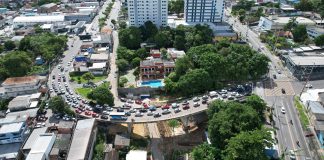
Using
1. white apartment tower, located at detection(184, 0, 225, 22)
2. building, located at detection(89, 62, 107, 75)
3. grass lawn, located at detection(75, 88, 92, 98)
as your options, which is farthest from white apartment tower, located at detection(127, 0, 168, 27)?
grass lawn, located at detection(75, 88, 92, 98)

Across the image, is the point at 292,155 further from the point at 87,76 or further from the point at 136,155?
the point at 87,76

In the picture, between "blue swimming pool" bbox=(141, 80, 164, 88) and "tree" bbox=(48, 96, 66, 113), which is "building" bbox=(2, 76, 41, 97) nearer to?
"tree" bbox=(48, 96, 66, 113)

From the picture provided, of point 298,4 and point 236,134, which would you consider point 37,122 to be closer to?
point 236,134

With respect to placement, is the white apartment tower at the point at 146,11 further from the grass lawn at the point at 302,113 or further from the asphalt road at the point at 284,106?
the grass lawn at the point at 302,113

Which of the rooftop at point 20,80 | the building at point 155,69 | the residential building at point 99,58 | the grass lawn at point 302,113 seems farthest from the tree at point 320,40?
the rooftop at point 20,80

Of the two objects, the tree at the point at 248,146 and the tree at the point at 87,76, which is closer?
the tree at the point at 248,146

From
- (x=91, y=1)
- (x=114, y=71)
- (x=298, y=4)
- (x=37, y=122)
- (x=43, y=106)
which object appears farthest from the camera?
(x=91, y=1)

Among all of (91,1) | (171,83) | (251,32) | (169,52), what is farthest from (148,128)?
(91,1)
